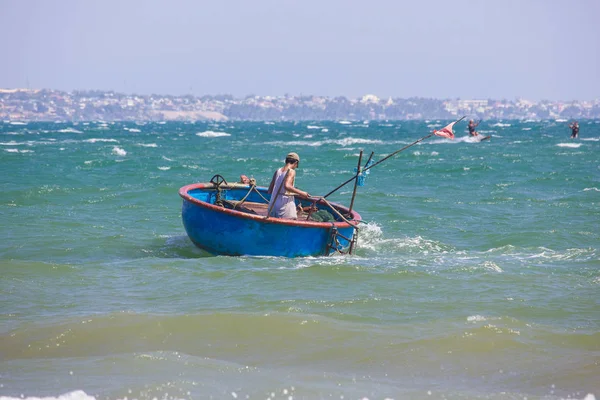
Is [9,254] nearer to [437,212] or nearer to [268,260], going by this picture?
[268,260]

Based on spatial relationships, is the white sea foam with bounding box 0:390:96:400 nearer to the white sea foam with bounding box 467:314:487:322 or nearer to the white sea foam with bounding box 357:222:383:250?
the white sea foam with bounding box 467:314:487:322

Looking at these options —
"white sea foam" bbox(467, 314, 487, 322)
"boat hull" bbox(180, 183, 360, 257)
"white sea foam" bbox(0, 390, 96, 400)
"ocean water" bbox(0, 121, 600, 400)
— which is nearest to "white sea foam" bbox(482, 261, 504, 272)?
"ocean water" bbox(0, 121, 600, 400)

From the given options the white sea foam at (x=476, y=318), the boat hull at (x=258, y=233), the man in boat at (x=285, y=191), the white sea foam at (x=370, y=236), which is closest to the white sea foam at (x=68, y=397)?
the white sea foam at (x=476, y=318)

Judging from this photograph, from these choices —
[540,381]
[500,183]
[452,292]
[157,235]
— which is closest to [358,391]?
[540,381]

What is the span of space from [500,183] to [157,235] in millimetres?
15276

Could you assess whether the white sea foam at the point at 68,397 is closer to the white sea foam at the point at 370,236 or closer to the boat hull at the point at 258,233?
the boat hull at the point at 258,233

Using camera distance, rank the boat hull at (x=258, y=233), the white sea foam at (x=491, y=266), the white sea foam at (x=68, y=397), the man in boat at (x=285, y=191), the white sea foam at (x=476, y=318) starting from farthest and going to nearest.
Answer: the boat hull at (x=258, y=233) < the man in boat at (x=285, y=191) < the white sea foam at (x=491, y=266) < the white sea foam at (x=476, y=318) < the white sea foam at (x=68, y=397)

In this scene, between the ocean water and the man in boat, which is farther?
the man in boat

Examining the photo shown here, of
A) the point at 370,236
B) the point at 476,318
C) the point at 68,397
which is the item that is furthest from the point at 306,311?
the point at 370,236

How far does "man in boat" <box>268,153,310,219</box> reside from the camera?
462 inches

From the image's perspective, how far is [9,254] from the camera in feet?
42.5

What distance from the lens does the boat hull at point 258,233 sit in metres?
11.9

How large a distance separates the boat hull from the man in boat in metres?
0.34

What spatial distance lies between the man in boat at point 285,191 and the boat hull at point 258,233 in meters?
0.34
